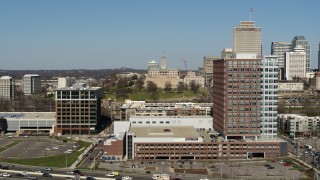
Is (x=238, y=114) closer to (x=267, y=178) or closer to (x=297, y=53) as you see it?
(x=267, y=178)

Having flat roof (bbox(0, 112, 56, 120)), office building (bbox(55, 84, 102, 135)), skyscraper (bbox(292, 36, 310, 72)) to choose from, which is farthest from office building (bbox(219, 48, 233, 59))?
skyscraper (bbox(292, 36, 310, 72))

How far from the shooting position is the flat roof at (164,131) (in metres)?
46.2

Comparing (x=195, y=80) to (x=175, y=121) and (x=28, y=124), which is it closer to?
(x=28, y=124)

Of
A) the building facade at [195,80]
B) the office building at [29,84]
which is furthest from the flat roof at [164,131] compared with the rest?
the office building at [29,84]

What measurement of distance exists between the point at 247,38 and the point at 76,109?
6983 cm

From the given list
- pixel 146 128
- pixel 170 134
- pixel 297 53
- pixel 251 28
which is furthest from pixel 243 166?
pixel 297 53

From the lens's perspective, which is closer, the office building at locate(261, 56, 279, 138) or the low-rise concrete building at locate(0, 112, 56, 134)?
the office building at locate(261, 56, 279, 138)

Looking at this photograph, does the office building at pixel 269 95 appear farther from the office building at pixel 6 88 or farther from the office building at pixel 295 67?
the office building at pixel 295 67

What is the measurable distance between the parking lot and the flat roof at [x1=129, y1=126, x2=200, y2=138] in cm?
719

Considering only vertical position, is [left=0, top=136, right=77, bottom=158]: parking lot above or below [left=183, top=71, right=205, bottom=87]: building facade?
below

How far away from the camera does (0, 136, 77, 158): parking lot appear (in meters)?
47.0

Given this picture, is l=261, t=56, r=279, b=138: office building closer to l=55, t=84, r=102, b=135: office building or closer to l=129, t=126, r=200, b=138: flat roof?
l=129, t=126, r=200, b=138: flat roof

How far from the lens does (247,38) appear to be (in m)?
119

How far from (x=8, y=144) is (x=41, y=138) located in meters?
5.04
